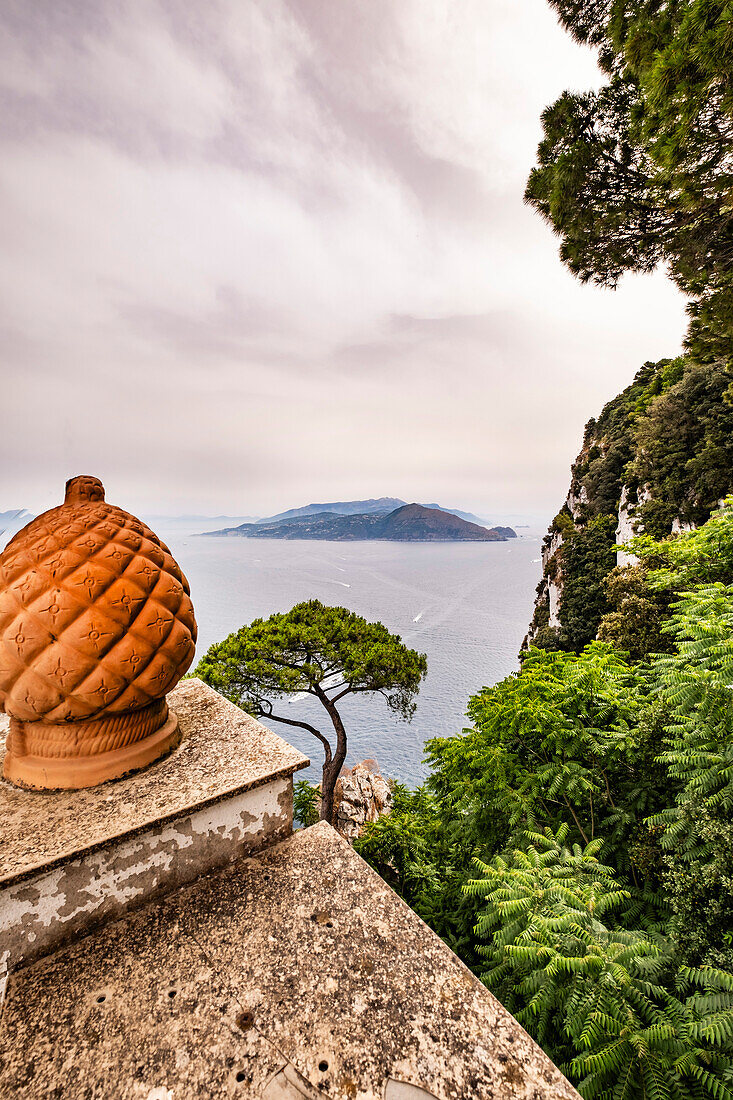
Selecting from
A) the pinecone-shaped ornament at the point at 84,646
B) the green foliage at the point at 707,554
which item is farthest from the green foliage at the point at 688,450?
the pinecone-shaped ornament at the point at 84,646

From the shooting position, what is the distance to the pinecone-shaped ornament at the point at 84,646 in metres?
2.11

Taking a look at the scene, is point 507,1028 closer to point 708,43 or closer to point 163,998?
point 163,998

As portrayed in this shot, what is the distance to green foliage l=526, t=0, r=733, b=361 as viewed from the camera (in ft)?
16.5

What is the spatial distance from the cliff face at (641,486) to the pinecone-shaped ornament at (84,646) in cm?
1656

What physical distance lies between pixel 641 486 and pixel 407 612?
39860mm

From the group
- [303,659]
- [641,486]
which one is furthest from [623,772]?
[641,486]

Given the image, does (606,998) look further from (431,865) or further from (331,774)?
(331,774)

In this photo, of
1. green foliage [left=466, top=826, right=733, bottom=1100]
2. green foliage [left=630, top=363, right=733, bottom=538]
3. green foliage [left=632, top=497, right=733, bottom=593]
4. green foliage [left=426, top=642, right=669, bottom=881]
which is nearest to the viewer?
green foliage [left=466, top=826, right=733, bottom=1100]

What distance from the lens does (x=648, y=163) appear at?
23.7 ft

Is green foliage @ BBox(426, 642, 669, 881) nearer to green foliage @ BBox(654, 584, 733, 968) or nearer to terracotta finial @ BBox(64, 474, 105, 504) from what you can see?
green foliage @ BBox(654, 584, 733, 968)

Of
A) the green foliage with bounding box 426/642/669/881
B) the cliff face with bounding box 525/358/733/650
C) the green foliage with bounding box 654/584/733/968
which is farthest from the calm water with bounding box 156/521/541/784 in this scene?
the cliff face with bounding box 525/358/733/650

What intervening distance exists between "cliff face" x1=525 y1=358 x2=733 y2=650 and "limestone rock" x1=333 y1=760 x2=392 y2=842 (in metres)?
15.5

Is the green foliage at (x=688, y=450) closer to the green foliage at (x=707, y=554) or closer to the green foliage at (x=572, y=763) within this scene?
the green foliage at (x=707, y=554)

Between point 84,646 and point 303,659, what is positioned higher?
point 84,646
